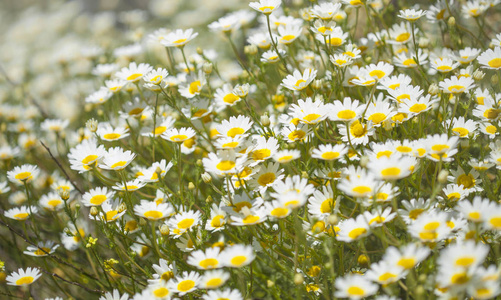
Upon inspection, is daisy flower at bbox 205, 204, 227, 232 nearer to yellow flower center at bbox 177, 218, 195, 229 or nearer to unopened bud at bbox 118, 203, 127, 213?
yellow flower center at bbox 177, 218, 195, 229

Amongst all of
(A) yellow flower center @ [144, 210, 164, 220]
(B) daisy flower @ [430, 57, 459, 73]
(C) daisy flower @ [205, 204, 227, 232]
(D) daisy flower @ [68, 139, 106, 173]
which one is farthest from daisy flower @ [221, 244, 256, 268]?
(B) daisy flower @ [430, 57, 459, 73]

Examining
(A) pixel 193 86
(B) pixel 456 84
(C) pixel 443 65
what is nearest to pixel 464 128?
(B) pixel 456 84

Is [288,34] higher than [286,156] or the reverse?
higher

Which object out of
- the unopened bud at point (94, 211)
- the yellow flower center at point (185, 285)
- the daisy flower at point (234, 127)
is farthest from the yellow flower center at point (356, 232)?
the unopened bud at point (94, 211)

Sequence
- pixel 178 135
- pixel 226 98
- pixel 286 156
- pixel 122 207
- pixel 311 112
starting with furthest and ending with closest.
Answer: pixel 226 98, pixel 178 135, pixel 122 207, pixel 311 112, pixel 286 156

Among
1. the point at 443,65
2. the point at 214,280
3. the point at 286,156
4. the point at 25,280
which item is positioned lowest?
the point at 25,280

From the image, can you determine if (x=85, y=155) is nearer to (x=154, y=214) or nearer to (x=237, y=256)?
(x=154, y=214)

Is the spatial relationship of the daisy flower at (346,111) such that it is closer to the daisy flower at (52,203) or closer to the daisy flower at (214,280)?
the daisy flower at (214,280)
